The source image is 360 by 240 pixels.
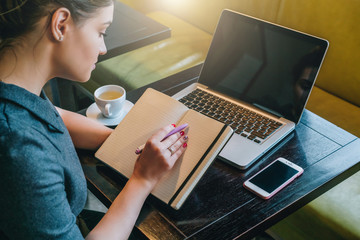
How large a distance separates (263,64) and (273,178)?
0.35 m

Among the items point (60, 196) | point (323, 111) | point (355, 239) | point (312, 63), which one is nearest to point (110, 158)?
point (60, 196)

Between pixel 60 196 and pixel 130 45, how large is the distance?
0.78 metres

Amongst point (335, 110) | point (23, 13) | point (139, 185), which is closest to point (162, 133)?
point (139, 185)

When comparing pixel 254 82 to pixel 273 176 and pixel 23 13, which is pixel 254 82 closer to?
pixel 273 176

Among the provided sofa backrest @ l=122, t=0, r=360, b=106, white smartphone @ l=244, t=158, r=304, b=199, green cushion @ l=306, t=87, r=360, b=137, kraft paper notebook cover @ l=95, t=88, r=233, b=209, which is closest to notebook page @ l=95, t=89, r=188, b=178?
kraft paper notebook cover @ l=95, t=88, r=233, b=209

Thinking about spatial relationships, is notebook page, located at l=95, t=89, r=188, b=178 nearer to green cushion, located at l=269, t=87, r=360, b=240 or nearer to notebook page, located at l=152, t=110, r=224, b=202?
notebook page, located at l=152, t=110, r=224, b=202

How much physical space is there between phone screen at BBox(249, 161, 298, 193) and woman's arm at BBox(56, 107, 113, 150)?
1.27 feet

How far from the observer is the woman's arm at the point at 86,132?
3.02 ft

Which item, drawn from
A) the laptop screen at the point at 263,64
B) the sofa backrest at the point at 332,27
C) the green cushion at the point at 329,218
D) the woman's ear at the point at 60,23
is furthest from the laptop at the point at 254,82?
the sofa backrest at the point at 332,27

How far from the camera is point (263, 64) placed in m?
1.03

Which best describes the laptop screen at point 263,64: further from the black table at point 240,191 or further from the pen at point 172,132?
the pen at point 172,132

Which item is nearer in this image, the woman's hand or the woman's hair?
the woman's hair

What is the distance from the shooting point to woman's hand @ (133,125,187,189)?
2.49 feet

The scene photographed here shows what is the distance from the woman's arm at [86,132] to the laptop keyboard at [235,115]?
0.89ft
